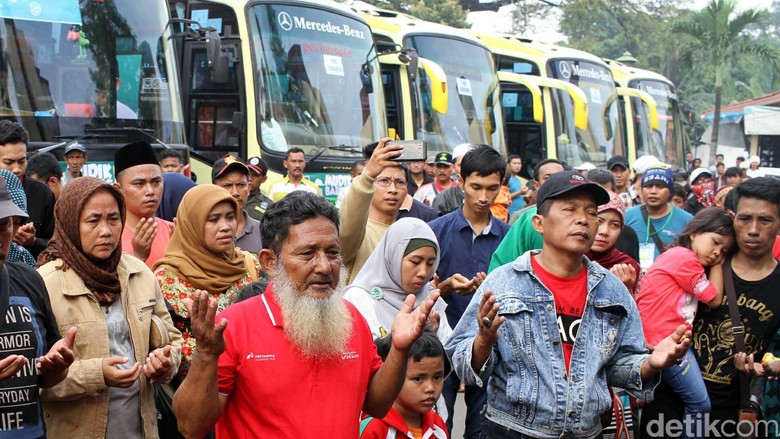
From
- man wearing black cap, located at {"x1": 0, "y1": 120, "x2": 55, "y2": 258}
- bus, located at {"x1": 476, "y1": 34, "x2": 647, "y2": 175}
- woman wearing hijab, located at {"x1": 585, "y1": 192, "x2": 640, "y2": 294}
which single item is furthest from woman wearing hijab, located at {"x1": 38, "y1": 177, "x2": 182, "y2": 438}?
bus, located at {"x1": 476, "y1": 34, "x2": 647, "y2": 175}

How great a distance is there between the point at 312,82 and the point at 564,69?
1051 cm

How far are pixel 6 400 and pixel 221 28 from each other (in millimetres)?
9493

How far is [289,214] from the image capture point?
11.2 feet

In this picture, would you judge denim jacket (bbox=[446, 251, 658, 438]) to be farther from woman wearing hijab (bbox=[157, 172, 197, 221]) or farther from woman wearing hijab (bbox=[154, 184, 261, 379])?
woman wearing hijab (bbox=[157, 172, 197, 221])

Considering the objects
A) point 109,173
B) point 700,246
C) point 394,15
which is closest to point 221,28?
point 109,173

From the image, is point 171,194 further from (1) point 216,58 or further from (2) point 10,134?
(1) point 216,58

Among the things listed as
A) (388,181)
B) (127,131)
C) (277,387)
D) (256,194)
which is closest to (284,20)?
(127,131)

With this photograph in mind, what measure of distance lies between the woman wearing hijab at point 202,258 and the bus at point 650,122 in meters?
18.9

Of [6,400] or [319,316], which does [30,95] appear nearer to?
[6,400]

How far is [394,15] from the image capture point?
719 inches

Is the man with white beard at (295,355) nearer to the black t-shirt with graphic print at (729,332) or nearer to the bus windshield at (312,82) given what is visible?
the black t-shirt with graphic print at (729,332)

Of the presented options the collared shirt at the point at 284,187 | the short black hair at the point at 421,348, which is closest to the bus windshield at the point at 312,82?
the collared shirt at the point at 284,187

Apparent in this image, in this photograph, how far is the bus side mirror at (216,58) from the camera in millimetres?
11258

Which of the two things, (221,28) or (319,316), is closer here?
(319,316)
